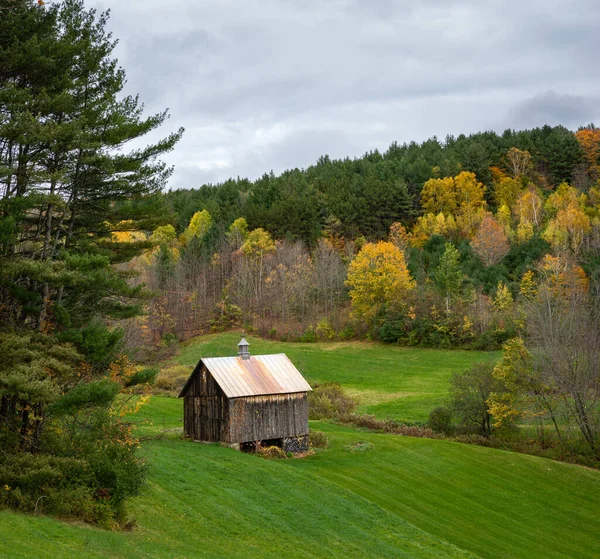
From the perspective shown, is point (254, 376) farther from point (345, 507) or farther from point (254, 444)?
point (345, 507)

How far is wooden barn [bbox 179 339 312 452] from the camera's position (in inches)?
1426

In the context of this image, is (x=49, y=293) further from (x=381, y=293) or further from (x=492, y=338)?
(x=381, y=293)

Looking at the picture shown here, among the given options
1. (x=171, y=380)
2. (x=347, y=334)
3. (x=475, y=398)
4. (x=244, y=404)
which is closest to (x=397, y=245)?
(x=347, y=334)

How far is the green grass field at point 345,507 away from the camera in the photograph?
1914 cm

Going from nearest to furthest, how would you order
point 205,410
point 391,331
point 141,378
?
1. point 141,378
2. point 205,410
3. point 391,331

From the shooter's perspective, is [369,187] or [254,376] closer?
[254,376]

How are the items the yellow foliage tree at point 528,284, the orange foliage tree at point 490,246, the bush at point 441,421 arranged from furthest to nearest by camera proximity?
the orange foliage tree at point 490,246
the yellow foliage tree at point 528,284
the bush at point 441,421

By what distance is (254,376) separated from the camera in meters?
38.2

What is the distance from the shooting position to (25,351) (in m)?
18.7

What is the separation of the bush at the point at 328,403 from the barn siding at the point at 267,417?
1262 cm

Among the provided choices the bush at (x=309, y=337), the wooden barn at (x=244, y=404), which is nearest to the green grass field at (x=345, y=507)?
the wooden barn at (x=244, y=404)

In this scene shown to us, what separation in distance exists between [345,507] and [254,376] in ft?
40.6

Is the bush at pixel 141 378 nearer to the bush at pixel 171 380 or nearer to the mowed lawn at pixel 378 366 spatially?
the mowed lawn at pixel 378 366

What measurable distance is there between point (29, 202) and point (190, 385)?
68.8 ft
